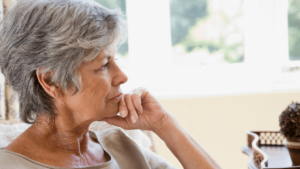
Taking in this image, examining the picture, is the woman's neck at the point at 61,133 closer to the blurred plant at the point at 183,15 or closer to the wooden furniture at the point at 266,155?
the wooden furniture at the point at 266,155

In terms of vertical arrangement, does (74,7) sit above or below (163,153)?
above

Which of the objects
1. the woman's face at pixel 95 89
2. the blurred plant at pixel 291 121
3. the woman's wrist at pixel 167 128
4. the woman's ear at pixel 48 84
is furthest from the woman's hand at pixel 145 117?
the blurred plant at pixel 291 121

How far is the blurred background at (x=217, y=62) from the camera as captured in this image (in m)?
2.78

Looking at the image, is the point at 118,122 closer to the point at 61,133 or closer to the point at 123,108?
the point at 123,108

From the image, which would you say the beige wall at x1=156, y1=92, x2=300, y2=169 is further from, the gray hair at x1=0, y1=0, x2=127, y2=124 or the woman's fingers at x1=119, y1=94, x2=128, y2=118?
the gray hair at x1=0, y1=0, x2=127, y2=124

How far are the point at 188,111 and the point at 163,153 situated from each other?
17.7 inches

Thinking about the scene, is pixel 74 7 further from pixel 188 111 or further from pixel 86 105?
pixel 188 111

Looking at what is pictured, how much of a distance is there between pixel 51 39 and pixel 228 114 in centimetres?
215

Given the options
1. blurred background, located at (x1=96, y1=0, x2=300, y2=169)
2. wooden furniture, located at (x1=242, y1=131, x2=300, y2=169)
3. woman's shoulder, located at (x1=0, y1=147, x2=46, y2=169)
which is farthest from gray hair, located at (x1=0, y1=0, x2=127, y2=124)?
blurred background, located at (x1=96, y1=0, x2=300, y2=169)

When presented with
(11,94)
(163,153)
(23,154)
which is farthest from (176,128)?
(163,153)

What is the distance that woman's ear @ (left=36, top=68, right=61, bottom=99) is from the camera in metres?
0.96

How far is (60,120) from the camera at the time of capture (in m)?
1.06

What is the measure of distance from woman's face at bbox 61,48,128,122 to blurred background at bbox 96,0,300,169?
172 centimetres

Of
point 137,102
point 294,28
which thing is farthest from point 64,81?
point 294,28
